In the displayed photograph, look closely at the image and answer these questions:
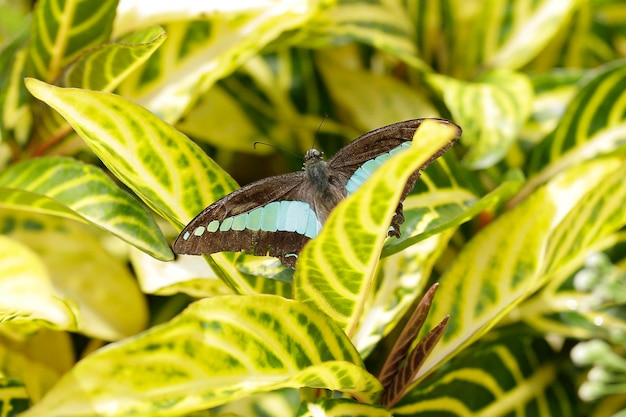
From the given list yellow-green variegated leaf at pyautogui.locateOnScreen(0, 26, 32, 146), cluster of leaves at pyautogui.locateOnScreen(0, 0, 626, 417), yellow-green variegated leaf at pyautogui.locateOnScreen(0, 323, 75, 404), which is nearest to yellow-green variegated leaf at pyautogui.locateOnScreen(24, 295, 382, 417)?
cluster of leaves at pyautogui.locateOnScreen(0, 0, 626, 417)

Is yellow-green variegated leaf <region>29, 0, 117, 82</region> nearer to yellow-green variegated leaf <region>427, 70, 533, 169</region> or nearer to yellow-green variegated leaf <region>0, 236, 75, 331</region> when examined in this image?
yellow-green variegated leaf <region>0, 236, 75, 331</region>

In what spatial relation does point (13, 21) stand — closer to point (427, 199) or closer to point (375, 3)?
point (375, 3)

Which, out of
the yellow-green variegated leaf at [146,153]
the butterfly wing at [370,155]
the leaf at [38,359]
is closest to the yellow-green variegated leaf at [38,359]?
the leaf at [38,359]

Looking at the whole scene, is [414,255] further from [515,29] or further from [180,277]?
[515,29]

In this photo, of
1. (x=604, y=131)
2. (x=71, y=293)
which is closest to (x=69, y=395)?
(x=71, y=293)

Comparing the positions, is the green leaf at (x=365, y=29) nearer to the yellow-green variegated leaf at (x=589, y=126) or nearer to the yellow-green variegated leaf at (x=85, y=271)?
the yellow-green variegated leaf at (x=589, y=126)

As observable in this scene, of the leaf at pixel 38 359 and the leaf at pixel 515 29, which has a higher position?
the leaf at pixel 515 29

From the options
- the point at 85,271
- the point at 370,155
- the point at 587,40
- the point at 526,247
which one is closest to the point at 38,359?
the point at 85,271
